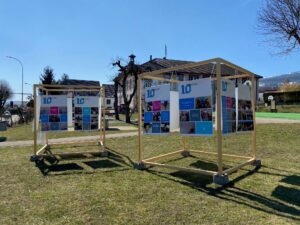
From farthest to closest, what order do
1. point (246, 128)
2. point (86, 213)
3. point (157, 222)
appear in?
point (246, 128) → point (86, 213) → point (157, 222)

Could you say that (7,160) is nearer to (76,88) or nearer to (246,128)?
(76,88)

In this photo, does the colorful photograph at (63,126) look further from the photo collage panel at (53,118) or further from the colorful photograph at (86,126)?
the colorful photograph at (86,126)

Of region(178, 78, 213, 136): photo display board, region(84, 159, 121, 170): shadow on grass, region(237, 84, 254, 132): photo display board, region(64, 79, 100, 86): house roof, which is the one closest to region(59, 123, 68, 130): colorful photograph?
region(84, 159, 121, 170): shadow on grass

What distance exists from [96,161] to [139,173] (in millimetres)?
1986

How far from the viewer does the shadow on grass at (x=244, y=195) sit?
431 centimetres

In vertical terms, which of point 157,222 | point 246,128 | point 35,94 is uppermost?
point 35,94

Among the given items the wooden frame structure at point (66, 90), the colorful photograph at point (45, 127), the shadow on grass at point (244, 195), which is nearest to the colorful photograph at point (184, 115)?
the shadow on grass at point (244, 195)

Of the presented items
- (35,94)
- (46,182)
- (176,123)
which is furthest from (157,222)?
(35,94)

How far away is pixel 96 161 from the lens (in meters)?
8.29

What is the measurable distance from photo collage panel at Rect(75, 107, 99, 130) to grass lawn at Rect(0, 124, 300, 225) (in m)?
1.43

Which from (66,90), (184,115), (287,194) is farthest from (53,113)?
(287,194)

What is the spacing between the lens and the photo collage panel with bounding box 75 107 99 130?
9.50m

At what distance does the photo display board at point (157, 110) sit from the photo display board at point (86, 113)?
8.84 feet

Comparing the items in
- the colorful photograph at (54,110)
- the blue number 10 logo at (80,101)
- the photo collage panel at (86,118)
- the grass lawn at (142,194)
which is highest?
the blue number 10 logo at (80,101)
